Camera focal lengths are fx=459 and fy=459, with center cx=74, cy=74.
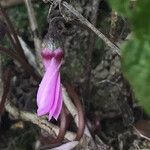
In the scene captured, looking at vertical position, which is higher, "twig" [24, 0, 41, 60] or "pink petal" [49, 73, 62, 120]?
"twig" [24, 0, 41, 60]

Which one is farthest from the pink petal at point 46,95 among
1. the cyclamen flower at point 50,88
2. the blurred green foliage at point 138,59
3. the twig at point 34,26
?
the blurred green foliage at point 138,59

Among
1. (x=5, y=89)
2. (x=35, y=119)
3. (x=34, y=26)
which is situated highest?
(x=34, y=26)

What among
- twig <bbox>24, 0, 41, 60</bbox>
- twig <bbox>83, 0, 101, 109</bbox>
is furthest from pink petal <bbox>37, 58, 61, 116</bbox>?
twig <bbox>24, 0, 41, 60</bbox>

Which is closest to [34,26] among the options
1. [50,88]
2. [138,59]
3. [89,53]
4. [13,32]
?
[13,32]

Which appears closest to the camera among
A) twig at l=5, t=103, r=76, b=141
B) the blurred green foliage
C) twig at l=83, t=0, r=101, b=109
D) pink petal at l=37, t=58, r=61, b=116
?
the blurred green foliage

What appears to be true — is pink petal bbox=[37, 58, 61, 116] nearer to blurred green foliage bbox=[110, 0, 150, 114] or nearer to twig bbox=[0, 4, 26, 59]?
twig bbox=[0, 4, 26, 59]

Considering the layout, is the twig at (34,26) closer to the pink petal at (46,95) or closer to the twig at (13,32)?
the twig at (13,32)

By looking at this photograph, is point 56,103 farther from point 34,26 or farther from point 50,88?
point 34,26
